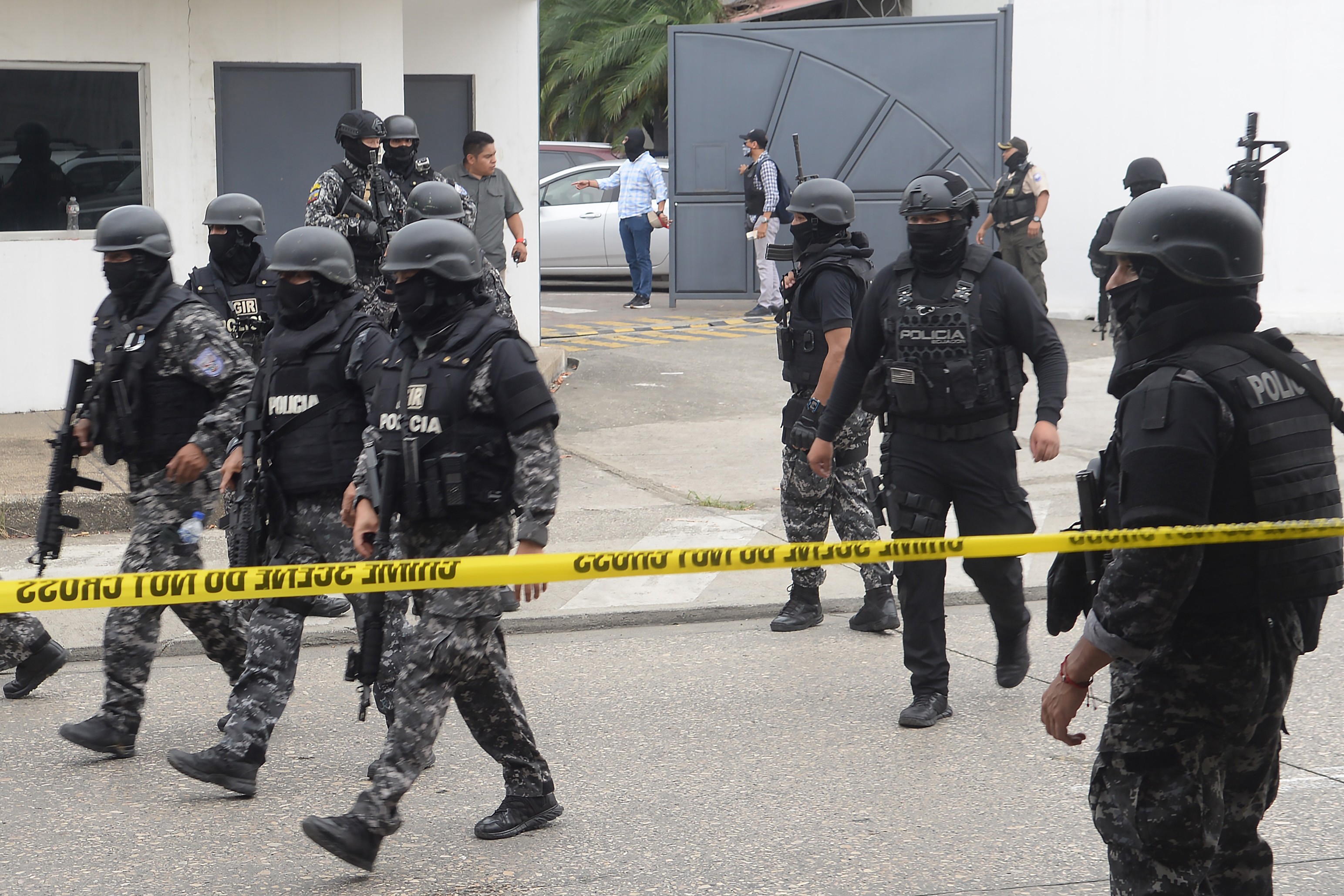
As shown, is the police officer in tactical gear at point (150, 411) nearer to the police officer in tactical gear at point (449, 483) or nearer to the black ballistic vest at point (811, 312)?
the police officer in tactical gear at point (449, 483)

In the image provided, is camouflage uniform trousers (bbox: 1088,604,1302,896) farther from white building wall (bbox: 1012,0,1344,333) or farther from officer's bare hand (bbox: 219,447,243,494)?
white building wall (bbox: 1012,0,1344,333)

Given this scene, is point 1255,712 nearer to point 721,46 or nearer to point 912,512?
point 912,512

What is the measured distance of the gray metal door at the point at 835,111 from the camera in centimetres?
1531

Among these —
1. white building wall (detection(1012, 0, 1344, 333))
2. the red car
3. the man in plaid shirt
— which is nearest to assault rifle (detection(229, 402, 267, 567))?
the man in plaid shirt

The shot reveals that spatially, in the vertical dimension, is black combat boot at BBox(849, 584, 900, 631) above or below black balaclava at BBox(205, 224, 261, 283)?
below

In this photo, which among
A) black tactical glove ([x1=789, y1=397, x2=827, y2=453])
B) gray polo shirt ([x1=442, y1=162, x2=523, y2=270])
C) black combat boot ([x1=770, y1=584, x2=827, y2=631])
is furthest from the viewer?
gray polo shirt ([x1=442, y1=162, x2=523, y2=270])

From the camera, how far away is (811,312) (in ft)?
21.1

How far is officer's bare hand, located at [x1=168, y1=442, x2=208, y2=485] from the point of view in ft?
16.6

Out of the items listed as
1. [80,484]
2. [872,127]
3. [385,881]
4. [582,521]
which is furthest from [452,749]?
[872,127]

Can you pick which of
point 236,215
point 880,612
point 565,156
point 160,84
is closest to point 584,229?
point 565,156

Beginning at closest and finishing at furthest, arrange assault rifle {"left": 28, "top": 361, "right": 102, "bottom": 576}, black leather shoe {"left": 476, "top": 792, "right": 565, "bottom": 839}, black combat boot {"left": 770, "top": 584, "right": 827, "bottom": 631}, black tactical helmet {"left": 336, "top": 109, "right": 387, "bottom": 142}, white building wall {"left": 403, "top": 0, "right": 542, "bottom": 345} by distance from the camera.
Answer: black leather shoe {"left": 476, "top": 792, "right": 565, "bottom": 839}, assault rifle {"left": 28, "top": 361, "right": 102, "bottom": 576}, black combat boot {"left": 770, "top": 584, "right": 827, "bottom": 631}, black tactical helmet {"left": 336, "top": 109, "right": 387, "bottom": 142}, white building wall {"left": 403, "top": 0, "right": 542, "bottom": 345}

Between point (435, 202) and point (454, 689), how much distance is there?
3.01 m

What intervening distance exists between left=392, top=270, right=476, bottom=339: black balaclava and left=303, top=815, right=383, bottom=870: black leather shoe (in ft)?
4.48

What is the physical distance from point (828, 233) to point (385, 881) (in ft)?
11.1
